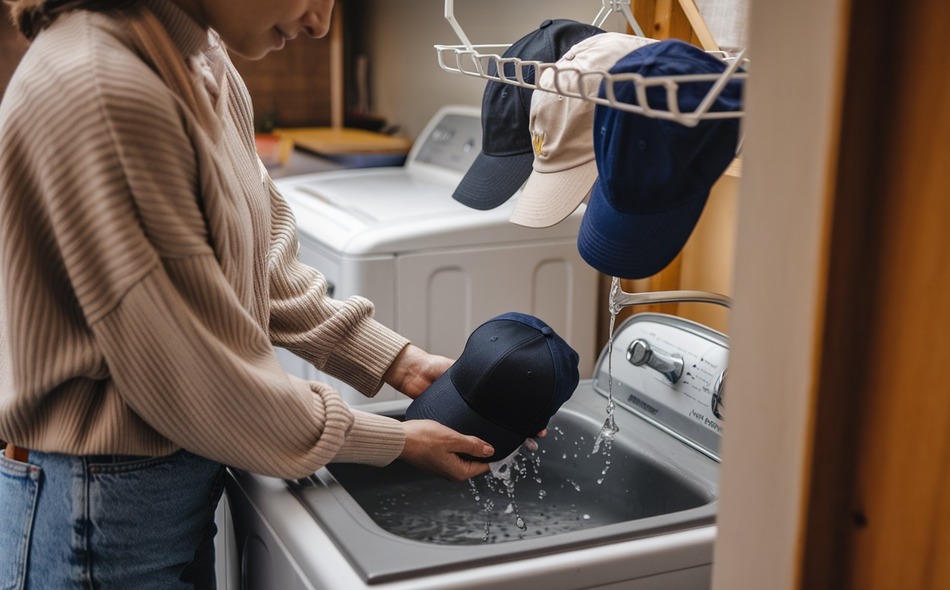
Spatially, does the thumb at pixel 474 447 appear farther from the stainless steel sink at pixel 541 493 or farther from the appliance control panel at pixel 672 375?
the appliance control panel at pixel 672 375

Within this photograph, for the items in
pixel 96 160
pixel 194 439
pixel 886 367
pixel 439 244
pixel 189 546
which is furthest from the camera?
pixel 439 244

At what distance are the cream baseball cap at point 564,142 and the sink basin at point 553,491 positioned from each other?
0.38 metres

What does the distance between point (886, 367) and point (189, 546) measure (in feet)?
2.76

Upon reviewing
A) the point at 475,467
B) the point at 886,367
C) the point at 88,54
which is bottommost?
the point at 475,467

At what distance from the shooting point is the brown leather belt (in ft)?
3.42

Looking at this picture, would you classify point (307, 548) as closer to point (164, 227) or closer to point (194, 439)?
point (194, 439)

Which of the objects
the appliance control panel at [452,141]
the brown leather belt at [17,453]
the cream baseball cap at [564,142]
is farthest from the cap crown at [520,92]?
the appliance control panel at [452,141]

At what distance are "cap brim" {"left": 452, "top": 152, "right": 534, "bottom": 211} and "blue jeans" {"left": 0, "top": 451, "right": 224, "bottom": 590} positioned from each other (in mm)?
552

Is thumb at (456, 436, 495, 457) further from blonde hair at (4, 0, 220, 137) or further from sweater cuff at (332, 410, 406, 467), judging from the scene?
blonde hair at (4, 0, 220, 137)

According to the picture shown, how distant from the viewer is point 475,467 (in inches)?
47.8

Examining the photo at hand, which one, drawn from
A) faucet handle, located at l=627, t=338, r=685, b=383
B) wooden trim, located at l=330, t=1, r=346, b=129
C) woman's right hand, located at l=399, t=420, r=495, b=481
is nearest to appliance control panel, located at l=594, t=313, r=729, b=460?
faucet handle, located at l=627, t=338, r=685, b=383

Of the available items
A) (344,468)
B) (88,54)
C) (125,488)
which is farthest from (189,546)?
(88,54)

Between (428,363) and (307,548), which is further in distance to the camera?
(428,363)

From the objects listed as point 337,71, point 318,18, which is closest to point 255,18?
point 318,18
